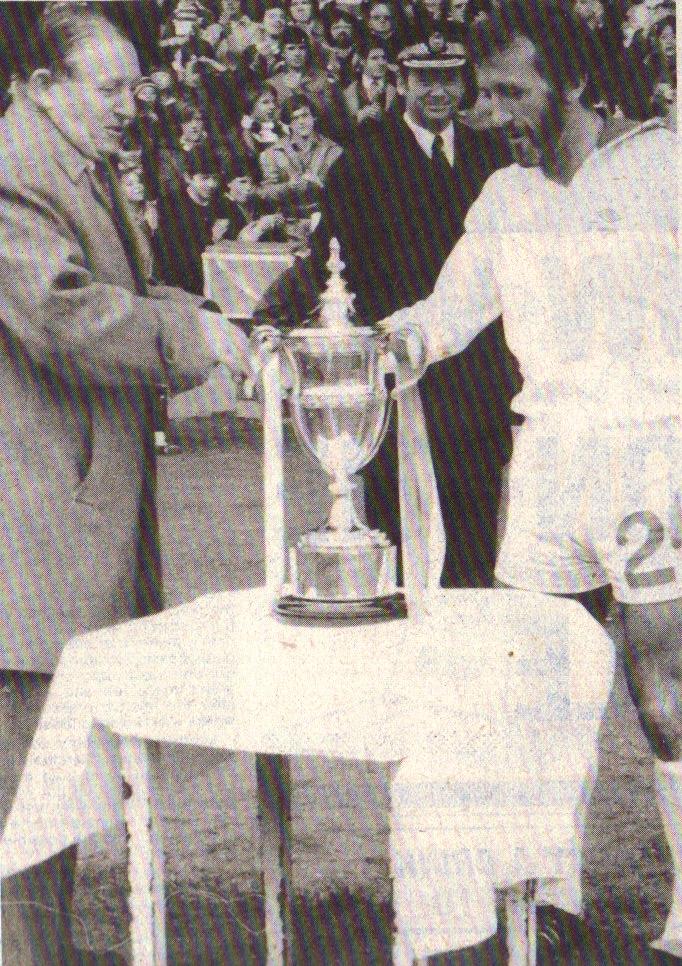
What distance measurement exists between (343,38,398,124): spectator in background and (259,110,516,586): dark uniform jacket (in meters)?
0.03

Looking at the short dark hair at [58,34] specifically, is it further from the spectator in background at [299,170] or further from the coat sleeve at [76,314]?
the spectator in background at [299,170]

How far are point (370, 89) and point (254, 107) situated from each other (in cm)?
21

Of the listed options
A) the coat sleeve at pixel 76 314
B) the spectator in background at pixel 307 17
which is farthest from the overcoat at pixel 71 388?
the spectator in background at pixel 307 17

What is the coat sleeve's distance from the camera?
2.56 metres

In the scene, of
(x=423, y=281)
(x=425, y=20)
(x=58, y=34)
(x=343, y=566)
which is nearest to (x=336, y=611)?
(x=343, y=566)

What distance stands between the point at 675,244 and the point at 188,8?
94 centimetres

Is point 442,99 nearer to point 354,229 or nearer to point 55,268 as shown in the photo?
point 354,229

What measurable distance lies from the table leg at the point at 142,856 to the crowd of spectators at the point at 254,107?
0.96m

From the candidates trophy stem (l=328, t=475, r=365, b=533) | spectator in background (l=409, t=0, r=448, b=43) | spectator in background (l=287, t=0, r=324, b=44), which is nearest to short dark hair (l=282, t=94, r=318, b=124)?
spectator in background (l=287, t=0, r=324, b=44)

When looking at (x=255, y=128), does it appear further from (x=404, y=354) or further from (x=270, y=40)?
(x=404, y=354)

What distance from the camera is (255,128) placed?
2.62 m

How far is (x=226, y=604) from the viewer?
2.25 meters

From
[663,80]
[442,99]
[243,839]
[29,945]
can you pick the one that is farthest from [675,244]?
[29,945]

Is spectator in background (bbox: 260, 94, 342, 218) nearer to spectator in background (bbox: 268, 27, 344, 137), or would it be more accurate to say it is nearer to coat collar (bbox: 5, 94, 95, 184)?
spectator in background (bbox: 268, 27, 344, 137)
